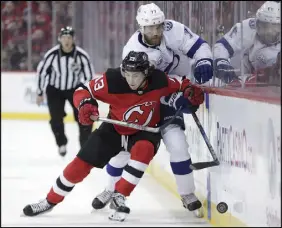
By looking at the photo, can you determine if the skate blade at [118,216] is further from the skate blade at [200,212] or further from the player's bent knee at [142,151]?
the skate blade at [200,212]

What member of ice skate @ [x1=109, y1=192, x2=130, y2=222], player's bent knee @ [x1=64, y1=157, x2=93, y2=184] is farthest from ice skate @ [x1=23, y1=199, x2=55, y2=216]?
ice skate @ [x1=109, y1=192, x2=130, y2=222]

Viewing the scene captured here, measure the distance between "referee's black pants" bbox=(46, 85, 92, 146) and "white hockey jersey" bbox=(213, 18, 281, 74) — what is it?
3104 mm

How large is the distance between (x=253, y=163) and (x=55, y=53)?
4035 millimetres

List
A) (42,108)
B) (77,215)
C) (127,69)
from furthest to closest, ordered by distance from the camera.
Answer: (42,108) < (77,215) < (127,69)

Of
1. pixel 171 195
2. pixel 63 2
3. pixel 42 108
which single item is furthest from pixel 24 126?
pixel 171 195

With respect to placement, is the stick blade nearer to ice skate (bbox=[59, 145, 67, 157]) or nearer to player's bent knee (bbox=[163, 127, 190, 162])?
player's bent knee (bbox=[163, 127, 190, 162])

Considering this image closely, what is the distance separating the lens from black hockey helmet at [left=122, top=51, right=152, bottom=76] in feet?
14.1

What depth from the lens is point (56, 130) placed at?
7.40m

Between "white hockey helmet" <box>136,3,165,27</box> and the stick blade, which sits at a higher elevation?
"white hockey helmet" <box>136,3,165,27</box>

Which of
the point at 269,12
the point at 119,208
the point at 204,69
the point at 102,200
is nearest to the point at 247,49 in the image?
the point at 269,12

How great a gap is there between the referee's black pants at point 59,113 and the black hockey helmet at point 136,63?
3066mm

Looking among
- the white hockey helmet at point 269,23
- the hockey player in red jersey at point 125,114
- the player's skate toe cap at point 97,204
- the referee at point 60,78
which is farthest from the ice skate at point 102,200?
the referee at point 60,78

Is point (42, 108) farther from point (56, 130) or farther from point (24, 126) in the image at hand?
point (56, 130)

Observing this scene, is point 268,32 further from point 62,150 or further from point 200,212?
point 62,150
